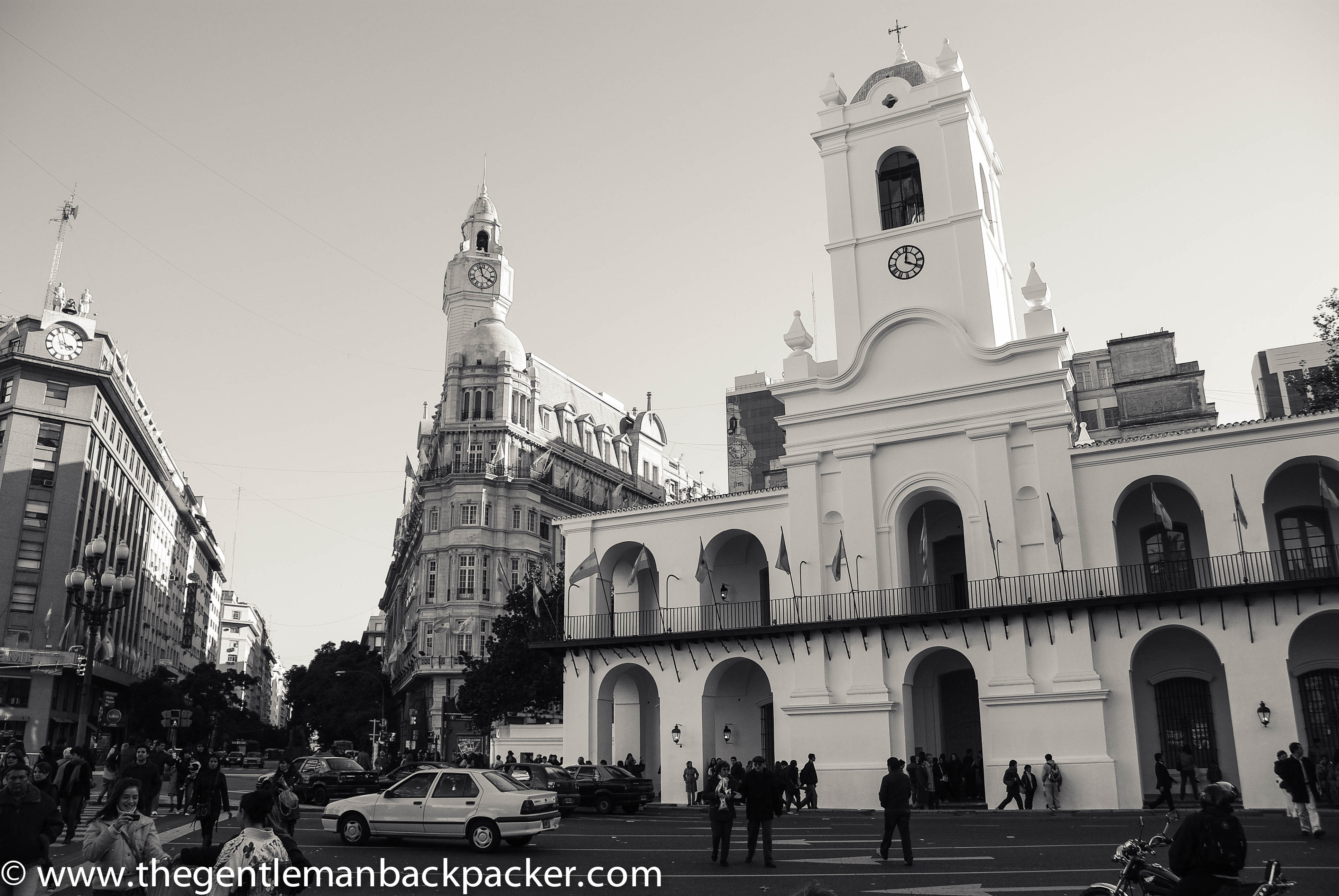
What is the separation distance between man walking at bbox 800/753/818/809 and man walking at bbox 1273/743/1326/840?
485 inches

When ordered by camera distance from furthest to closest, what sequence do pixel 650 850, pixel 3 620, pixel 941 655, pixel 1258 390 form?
pixel 1258 390 → pixel 3 620 → pixel 941 655 → pixel 650 850

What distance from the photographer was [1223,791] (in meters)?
8.26

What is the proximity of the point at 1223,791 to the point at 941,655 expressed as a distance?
2362 cm

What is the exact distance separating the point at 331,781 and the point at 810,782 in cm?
1340

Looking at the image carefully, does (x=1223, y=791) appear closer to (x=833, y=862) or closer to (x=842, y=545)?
(x=833, y=862)

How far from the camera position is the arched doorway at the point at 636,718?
36.2 m

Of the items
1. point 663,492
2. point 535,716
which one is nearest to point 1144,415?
point 535,716

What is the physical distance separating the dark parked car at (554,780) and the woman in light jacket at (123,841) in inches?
689

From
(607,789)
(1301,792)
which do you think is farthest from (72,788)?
(1301,792)

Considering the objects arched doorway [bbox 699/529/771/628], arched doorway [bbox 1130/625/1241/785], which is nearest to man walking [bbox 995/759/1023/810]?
arched doorway [bbox 1130/625/1241/785]

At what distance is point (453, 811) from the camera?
1688cm

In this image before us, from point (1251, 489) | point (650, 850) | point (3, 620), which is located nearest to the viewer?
point (650, 850)

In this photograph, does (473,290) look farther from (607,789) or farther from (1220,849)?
(1220,849)

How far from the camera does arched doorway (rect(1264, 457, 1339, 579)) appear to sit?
90.9 ft
